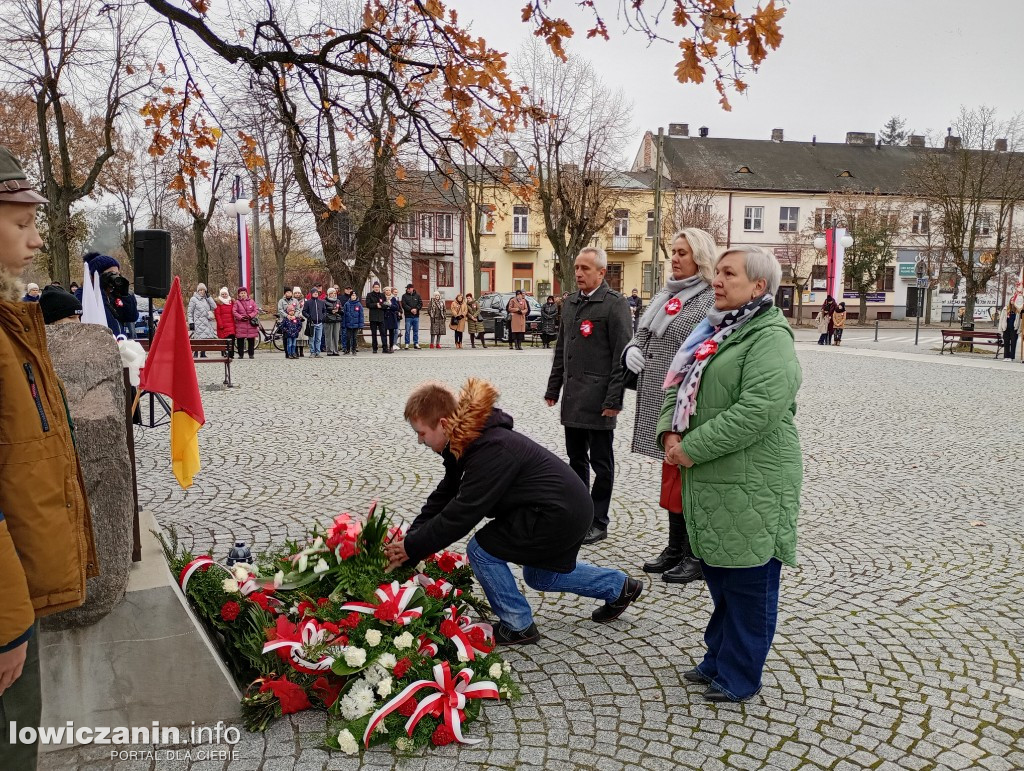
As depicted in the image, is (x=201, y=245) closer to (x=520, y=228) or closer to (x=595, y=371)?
(x=520, y=228)

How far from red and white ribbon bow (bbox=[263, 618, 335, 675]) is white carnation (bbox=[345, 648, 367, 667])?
0.24ft

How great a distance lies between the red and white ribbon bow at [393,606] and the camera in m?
3.24

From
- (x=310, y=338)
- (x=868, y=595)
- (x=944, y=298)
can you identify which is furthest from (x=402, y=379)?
(x=944, y=298)

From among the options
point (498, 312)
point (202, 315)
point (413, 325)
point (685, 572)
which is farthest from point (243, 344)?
point (685, 572)

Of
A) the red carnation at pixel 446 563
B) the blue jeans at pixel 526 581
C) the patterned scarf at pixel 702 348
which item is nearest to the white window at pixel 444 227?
the red carnation at pixel 446 563

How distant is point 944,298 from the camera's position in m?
51.6

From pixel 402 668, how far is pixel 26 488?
1.62 m

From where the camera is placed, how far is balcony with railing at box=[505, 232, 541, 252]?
171 ft

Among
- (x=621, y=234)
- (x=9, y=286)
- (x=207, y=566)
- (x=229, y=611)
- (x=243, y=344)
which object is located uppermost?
(x=621, y=234)

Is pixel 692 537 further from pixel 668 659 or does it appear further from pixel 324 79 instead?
pixel 324 79

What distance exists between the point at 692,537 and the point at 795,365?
80cm

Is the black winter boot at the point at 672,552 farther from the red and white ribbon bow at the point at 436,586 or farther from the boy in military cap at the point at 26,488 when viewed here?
the boy in military cap at the point at 26,488

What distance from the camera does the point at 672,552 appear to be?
4848mm

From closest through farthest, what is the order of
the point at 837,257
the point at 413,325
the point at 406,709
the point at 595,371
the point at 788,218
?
1. the point at 406,709
2. the point at 595,371
3. the point at 413,325
4. the point at 837,257
5. the point at 788,218
